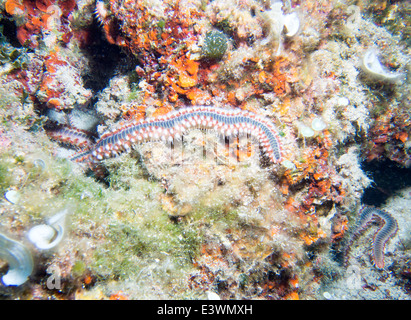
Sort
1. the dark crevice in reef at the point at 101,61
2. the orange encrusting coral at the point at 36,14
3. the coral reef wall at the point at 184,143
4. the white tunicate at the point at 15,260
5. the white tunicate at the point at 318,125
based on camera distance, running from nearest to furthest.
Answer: the white tunicate at the point at 15,260
the coral reef wall at the point at 184,143
the white tunicate at the point at 318,125
the orange encrusting coral at the point at 36,14
the dark crevice in reef at the point at 101,61

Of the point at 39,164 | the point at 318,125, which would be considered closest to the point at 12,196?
the point at 39,164

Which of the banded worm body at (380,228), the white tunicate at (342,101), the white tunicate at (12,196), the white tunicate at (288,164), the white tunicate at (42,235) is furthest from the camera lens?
the banded worm body at (380,228)

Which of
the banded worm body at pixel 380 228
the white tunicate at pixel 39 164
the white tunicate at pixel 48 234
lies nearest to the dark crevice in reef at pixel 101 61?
the white tunicate at pixel 39 164

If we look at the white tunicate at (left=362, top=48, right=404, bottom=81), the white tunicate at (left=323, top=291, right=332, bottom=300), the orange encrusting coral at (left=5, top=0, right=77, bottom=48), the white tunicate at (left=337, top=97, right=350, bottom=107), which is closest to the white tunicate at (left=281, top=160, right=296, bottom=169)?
the white tunicate at (left=337, top=97, right=350, bottom=107)

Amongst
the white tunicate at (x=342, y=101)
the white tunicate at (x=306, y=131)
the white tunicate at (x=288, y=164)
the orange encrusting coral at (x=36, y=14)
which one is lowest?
the white tunicate at (x=288, y=164)

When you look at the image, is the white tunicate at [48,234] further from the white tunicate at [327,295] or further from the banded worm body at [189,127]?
the white tunicate at [327,295]
